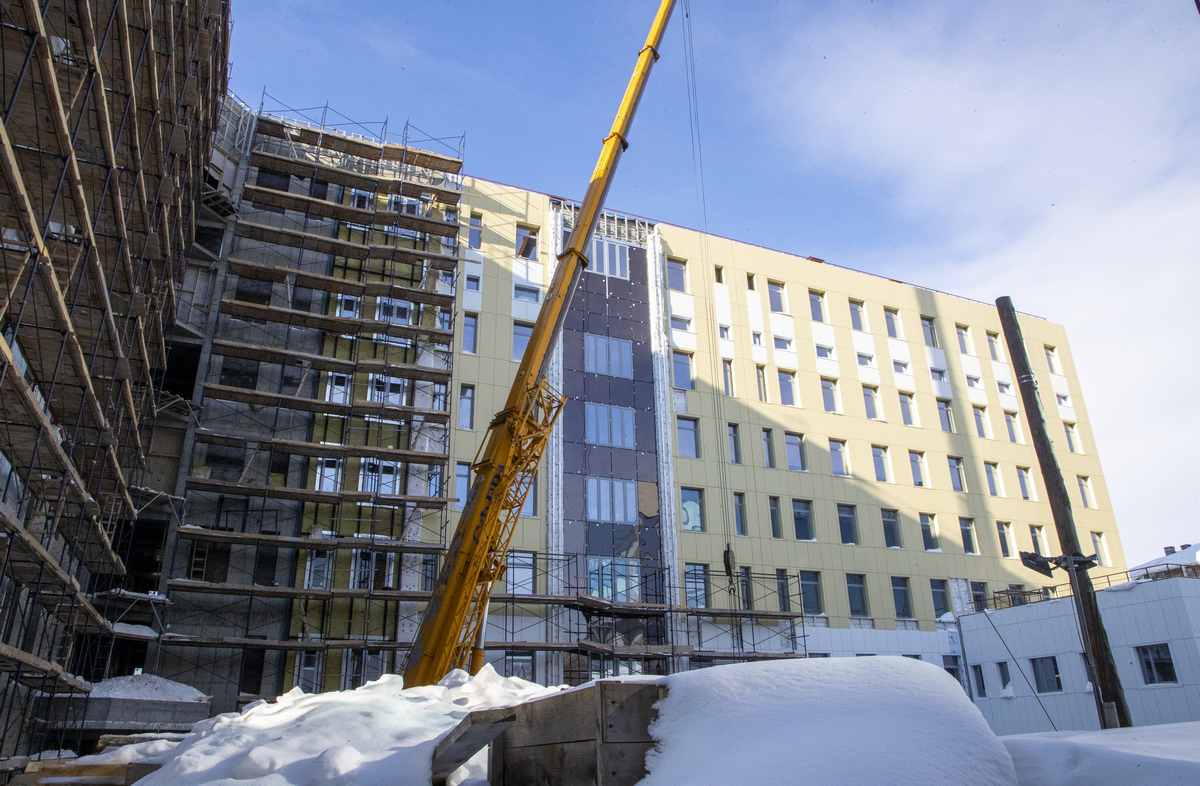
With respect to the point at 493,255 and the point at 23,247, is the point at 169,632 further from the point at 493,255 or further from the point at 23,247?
the point at 493,255

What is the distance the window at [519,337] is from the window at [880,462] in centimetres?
1653

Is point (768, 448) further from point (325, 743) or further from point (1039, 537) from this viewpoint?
point (325, 743)

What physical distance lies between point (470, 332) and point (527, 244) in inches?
174

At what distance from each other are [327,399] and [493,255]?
884 centimetres

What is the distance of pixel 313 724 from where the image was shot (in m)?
9.71

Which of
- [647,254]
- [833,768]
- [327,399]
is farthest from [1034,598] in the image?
[833,768]

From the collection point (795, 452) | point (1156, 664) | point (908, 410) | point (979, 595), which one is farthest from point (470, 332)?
point (1156, 664)

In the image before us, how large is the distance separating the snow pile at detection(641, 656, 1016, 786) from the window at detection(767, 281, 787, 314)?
1246 inches

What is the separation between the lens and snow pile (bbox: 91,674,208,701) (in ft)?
67.4

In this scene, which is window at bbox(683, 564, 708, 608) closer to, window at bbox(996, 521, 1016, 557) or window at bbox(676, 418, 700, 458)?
window at bbox(676, 418, 700, 458)

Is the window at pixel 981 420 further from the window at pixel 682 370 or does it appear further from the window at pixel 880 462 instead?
the window at pixel 682 370

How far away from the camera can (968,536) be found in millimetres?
38031

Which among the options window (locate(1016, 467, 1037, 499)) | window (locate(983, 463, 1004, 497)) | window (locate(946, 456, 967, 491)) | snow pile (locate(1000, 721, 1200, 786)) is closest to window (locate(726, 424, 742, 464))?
window (locate(946, 456, 967, 491))

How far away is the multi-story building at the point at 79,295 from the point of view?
1255 centimetres
